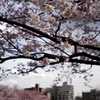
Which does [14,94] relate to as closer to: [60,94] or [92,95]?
[60,94]

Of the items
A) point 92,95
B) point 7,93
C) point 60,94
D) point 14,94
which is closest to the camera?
point 7,93

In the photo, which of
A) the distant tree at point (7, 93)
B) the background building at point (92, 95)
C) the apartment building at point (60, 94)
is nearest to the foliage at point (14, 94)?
the distant tree at point (7, 93)

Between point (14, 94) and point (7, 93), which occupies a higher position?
point (7, 93)

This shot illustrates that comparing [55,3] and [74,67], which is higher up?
[55,3]

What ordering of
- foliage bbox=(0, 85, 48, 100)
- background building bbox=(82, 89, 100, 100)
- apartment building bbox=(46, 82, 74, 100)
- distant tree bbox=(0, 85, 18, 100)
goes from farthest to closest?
background building bbox=(82, 89, 100, 100) → apartment building bbox=(46, 82, 74, 100) → foliage bbox=(0, 85, 48, 100) → distant tree bbox=(0, 85, 18, 100)

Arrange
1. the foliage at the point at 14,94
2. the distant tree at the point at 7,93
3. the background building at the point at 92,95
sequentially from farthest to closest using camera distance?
the background building at the point at 92,95 → the foliage at the point at 14,94 → the distant tree at the point at 7,93

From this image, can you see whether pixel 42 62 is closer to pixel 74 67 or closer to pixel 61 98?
pixel 74 67

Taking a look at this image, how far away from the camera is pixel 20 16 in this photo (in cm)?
611

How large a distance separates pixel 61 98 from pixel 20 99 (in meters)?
12.3

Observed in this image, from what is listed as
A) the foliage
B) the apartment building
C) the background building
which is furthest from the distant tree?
the background building

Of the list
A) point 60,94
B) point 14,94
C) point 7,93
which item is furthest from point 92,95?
point 7,93

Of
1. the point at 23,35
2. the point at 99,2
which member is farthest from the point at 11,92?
the point at 99,2

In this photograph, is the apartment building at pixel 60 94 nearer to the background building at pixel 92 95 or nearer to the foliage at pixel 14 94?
the foliage at pixel 14 94

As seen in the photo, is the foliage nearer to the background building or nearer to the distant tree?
the distant tree
